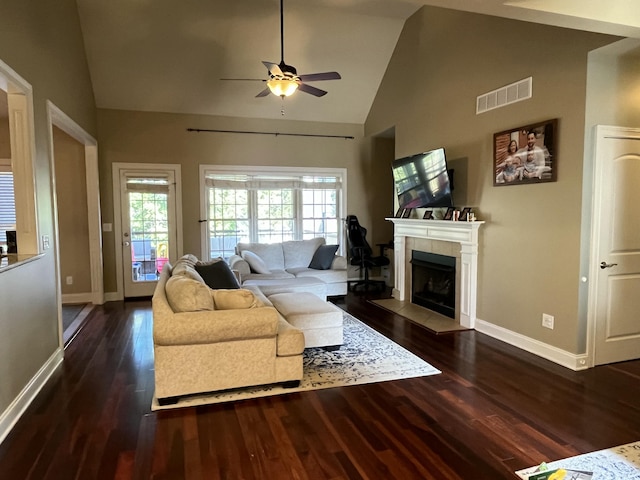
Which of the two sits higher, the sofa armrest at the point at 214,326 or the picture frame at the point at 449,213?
the picture frame at the point at 449,213

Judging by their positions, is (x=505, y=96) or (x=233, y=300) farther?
(x=505, y=96)

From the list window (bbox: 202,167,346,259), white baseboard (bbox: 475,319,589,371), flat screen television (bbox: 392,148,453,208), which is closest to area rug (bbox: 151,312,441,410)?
white baseboard (bbox: 475,319,589,371)

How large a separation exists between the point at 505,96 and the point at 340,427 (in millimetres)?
3526

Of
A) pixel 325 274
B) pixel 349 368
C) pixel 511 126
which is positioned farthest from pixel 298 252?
pixel 511 126

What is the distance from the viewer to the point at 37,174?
3.44 meters

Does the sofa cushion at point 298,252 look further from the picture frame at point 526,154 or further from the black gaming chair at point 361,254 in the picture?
the picture frame at point 526,154

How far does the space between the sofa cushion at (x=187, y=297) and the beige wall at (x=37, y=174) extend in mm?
1039

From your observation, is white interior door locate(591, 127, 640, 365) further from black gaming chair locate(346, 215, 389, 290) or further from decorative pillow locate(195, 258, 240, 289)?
black gaming chair locate(346, 215, 389, 290)

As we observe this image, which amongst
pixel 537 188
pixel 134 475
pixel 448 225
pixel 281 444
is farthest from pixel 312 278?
pixel 134 475

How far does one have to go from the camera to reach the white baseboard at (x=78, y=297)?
617 centimetres

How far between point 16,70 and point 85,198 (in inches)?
133

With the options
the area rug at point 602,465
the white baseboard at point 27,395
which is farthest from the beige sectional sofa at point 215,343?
the area rug at point 602,465

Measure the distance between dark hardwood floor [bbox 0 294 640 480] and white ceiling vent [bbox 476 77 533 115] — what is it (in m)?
2.53

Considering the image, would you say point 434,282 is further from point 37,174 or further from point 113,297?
point 113,297
